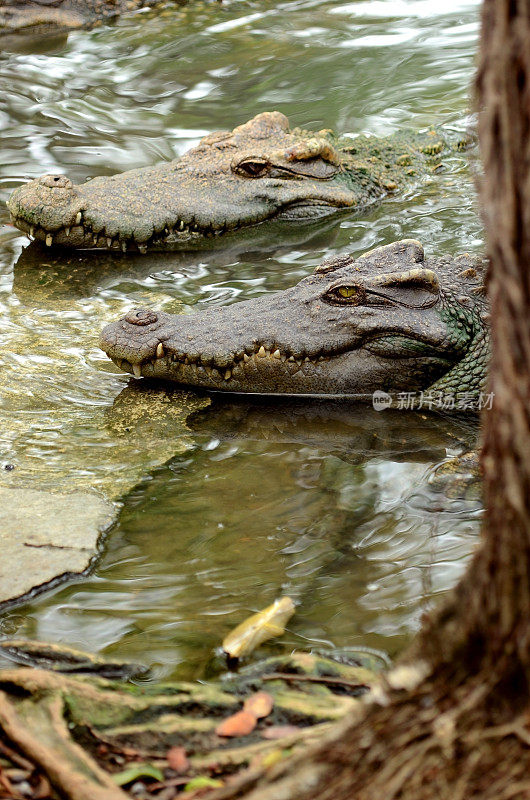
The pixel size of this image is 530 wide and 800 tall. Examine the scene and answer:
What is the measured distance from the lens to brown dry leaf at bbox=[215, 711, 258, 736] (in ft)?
8.98

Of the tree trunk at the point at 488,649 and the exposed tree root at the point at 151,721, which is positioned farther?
the exposed tree root at the point at 151,721

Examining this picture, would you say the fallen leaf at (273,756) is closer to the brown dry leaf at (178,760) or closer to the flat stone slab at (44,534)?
the brown dry leaf at (178,760)

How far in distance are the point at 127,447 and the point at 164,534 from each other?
0.93 metres

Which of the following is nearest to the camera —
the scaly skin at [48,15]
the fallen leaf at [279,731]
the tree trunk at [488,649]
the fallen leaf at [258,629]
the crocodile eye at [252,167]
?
the tree trunk at [488,649]

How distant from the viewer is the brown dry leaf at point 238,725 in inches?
108

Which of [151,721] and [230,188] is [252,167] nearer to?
[230,188]

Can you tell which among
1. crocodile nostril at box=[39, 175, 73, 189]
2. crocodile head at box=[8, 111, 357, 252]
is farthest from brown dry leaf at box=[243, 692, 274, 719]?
crocodile nostril at box=[39, 175, 73, 189]

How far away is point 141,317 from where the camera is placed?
5.50 meters

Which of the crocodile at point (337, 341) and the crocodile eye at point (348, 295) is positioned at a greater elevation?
the crocodile eye at point (348, 295)

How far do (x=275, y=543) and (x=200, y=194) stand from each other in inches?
187

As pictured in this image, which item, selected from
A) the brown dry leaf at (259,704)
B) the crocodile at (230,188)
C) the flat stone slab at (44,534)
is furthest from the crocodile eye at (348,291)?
the brown dry leaf at (259,704)

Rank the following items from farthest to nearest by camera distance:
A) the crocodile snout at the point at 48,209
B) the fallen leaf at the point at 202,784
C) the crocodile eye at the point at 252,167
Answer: the crocodile eye at the point at 252,167, the crocodile snout at the point at 48,209, the fallen leaf at the point at 202,784

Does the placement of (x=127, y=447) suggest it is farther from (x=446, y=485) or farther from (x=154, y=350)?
(x=446, y=485)

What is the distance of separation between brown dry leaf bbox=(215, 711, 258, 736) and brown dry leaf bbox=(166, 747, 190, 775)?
13cm
